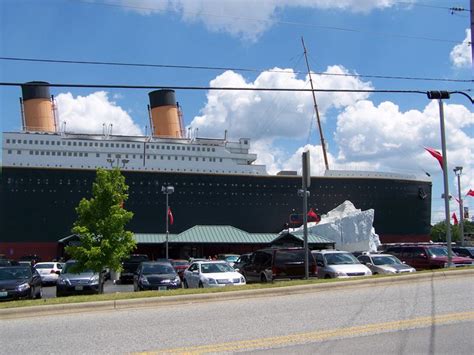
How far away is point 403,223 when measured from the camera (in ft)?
197

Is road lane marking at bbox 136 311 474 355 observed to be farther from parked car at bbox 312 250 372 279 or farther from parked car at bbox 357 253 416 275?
parked car at bbox 357 253 416 275

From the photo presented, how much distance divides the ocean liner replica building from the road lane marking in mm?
45225

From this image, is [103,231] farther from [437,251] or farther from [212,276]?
[437,251]

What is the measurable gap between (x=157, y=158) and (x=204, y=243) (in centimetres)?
1257

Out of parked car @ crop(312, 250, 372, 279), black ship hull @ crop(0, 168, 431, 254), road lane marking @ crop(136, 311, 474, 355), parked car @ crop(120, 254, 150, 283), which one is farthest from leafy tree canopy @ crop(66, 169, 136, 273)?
black ship hull @ crop(0, 168, 431, 254)

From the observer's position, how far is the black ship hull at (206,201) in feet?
168

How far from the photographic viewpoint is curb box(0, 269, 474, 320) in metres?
8.66

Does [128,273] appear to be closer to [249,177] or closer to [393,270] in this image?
[393,270]

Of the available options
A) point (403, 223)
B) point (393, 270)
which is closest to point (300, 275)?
point (393, 270)

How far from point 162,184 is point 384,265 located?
37.5 meters

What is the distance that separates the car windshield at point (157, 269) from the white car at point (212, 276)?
783 mm

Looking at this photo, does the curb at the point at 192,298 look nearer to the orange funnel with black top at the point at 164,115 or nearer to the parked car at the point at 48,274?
the parked car at the point at 48,274

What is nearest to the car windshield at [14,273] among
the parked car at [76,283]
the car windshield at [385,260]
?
the parked car at [76,283]

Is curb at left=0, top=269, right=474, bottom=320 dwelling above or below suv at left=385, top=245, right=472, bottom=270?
above
